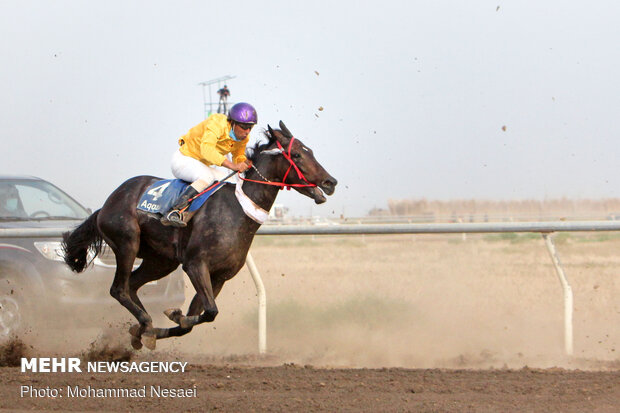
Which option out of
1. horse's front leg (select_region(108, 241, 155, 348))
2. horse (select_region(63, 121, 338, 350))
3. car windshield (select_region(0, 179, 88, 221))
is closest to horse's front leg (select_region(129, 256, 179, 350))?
horse (select_region(63, 121, 338, 350))

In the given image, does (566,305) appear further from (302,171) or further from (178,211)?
(178,211)

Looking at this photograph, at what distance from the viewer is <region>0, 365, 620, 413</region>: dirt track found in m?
5.33

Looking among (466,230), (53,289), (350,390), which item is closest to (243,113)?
(466,230)

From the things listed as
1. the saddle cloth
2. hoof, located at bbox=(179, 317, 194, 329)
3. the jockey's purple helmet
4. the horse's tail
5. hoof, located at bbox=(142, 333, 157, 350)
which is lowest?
hoof, located at bbox=(142, 333, 157, 350)

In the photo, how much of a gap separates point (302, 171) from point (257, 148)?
1.97ft

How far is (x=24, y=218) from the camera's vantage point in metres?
8.95

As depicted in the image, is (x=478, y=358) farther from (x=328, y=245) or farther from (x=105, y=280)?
(x=328, y=245)

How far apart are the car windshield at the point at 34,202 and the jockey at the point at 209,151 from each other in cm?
290

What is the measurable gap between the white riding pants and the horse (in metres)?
0.20

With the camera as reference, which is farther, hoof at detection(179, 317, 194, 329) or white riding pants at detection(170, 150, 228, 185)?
white riding pants at detection(170, 150, 228, 185)

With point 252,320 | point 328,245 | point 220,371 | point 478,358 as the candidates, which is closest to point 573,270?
point 478,358

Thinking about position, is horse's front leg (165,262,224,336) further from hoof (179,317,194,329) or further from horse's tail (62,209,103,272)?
horse's tail (62,209,103,272)

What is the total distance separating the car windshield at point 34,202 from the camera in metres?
8.95

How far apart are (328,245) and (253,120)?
16863 mm
